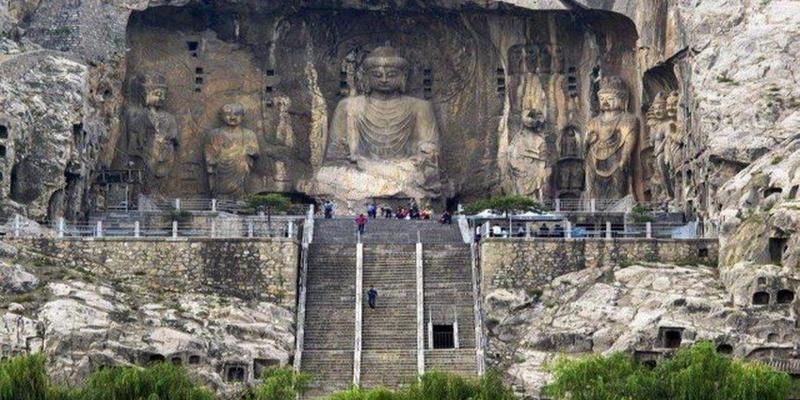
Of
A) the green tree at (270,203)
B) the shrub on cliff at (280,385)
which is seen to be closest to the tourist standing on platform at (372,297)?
the shrub on cliff at (280,385)

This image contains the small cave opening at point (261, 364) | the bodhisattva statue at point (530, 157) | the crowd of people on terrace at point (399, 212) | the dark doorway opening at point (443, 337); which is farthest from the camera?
the bodhisattva statue at point (530, 157)

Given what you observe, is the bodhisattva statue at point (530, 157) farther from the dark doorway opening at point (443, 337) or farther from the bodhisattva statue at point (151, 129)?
Result: the dark doorway opening at point (443, 337)

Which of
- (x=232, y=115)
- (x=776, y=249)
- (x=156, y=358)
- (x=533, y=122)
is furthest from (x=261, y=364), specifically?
(x=533, y=122)

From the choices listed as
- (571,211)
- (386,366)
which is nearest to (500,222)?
(571,211)

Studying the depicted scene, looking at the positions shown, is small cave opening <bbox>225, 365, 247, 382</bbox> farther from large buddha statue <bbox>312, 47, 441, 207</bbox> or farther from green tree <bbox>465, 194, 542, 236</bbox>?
large buddha statue <bbox>312, 47, 441, 207</bbox>

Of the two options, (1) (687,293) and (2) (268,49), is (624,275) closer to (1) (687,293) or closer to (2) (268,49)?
(1) (687,293)

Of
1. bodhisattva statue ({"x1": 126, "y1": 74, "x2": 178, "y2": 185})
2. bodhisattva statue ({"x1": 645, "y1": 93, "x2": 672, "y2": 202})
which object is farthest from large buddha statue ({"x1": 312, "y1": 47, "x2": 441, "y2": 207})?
bodhisattva statue ({"x1": 645, "y1": 93, "x2": 672, "y2": 202})
